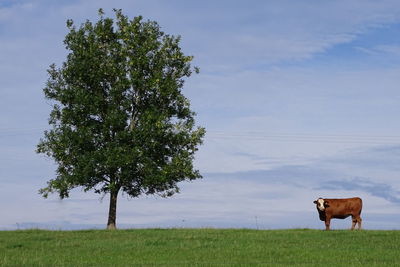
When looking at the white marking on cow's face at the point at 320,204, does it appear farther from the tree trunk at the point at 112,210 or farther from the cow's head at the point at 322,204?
the tree trunk at the point at 112,210

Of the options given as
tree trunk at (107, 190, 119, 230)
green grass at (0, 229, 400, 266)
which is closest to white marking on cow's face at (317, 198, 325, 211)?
green grass at (0, 229, 400, 266)

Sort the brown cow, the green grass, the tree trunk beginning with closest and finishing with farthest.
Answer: the green grass → the brown cow → the tree trunk

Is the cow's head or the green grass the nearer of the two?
the green grass

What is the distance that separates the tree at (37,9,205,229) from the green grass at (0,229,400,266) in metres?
5.29

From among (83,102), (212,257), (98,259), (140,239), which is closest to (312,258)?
(212,257)

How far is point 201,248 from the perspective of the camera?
28.5m

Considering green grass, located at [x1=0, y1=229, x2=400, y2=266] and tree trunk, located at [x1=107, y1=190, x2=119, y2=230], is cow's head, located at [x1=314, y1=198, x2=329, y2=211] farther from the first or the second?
tree trunk, located at [x1=107, y1=190, x2=119, y2=230]

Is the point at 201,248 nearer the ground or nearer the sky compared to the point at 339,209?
nearer the ground

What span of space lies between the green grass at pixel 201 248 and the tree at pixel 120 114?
17.3 ft

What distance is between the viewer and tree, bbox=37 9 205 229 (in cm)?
4262

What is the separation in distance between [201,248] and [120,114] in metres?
16.8

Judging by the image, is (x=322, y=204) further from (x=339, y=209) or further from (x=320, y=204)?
(x=339, y=209)

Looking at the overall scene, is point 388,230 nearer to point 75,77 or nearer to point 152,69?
point 152,69

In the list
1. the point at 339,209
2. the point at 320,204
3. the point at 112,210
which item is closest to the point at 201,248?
the point at 320,204
